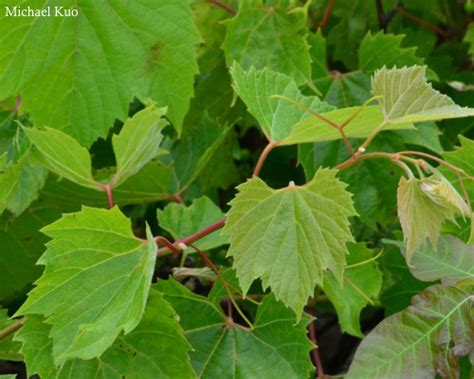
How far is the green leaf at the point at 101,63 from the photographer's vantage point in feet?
3.46

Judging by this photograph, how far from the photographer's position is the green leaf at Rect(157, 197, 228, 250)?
1.05 m

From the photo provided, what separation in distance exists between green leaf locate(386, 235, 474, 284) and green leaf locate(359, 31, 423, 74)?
40 cm

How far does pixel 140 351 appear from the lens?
0.87m

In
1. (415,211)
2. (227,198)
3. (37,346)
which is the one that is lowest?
(227,198)

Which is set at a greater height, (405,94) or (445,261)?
(405,94)

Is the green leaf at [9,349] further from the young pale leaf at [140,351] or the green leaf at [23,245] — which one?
the green leaf at [23,245]

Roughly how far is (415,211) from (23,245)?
661 mm

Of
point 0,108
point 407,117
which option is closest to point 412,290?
point 407,117

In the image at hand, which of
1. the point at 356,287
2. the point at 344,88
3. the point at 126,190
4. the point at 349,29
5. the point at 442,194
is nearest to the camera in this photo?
the point at 442,194

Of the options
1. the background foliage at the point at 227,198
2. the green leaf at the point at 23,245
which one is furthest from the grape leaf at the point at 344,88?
Result: the green leaf at the point at 23,245

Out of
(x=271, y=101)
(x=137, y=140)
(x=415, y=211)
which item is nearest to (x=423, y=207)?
(x=415, y=211)

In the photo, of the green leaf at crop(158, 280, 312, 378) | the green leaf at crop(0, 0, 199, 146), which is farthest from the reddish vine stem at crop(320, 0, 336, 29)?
the green leaf at crop(158, 280, 312, 378)

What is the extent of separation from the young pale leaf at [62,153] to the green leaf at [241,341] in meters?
0.16

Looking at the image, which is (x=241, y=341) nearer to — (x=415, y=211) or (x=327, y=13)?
(x=415, y=211)
